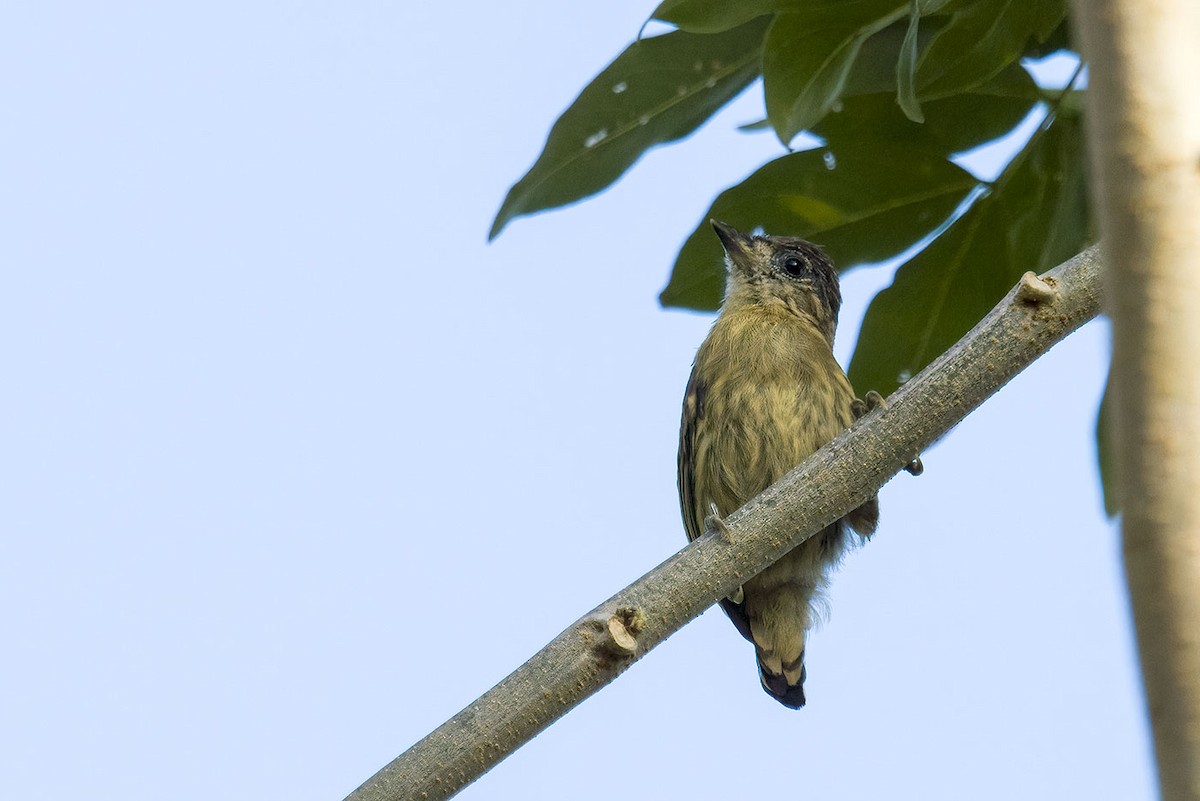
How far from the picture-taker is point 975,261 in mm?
3334

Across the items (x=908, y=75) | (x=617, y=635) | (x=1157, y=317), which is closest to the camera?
(x=1157, y=317)

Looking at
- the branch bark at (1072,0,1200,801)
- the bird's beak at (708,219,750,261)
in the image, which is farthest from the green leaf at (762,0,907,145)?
the branch bark at (1072,0,1200,801)

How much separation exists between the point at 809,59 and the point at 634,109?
1.92 ft

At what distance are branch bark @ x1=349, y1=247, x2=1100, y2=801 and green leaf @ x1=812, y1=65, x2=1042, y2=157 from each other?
0.83 meters

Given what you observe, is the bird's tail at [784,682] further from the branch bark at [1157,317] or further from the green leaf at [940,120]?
the branch bark at [1157,317]

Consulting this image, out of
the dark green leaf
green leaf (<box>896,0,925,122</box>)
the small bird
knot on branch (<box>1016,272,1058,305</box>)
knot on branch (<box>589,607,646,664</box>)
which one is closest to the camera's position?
knot on branch (<box>589,607,646,664</box>)

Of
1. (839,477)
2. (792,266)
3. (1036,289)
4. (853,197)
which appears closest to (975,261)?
(853,197)

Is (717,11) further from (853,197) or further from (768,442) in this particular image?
(768,442)

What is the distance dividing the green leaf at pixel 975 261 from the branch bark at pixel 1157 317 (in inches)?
88.3

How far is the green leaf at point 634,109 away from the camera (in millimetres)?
3340

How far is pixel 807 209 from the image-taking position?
Result: 341 cm

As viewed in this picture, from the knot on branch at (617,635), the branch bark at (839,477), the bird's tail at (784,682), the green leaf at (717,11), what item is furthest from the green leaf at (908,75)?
the bird's tail at (784,682)

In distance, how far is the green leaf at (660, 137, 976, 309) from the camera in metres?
3.37

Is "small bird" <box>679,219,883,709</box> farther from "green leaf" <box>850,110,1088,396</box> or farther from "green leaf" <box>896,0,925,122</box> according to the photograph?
"green leaf" <box>896,0,925,122</box>
